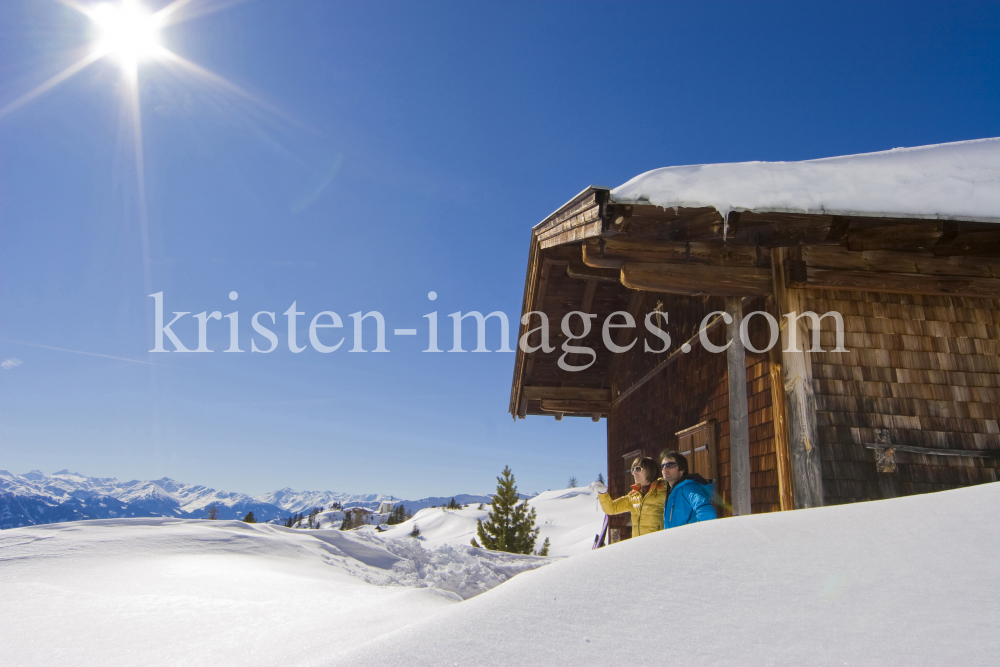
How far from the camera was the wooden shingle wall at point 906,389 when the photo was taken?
517 cm

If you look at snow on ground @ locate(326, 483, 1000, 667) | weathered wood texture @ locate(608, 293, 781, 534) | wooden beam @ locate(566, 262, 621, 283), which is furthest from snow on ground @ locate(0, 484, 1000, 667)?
wooden beam @ locate(566, 262, 621, 283)

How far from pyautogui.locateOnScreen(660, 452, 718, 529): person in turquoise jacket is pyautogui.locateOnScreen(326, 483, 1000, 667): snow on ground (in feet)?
5.28

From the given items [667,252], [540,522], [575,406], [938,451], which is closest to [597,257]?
[667,252]

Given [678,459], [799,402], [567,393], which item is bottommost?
[678,459]

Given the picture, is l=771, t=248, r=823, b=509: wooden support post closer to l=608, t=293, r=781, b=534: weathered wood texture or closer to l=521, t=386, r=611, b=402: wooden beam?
l=608, t=293, r=781, b=534: weathered wood texture


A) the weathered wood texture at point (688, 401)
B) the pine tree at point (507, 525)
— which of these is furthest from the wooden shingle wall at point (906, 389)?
the pine tree at point (507, 525)

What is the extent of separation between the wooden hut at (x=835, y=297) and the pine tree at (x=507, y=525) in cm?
2317

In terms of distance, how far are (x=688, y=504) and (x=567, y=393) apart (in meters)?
6.62

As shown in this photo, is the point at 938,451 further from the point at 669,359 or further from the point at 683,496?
the point at 669,359

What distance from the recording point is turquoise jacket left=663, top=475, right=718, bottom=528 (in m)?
4.46

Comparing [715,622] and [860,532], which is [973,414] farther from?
[715,622]

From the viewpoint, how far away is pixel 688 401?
7.33 meters

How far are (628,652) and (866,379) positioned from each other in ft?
15.6

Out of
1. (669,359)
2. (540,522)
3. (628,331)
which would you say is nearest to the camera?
(669,359)
